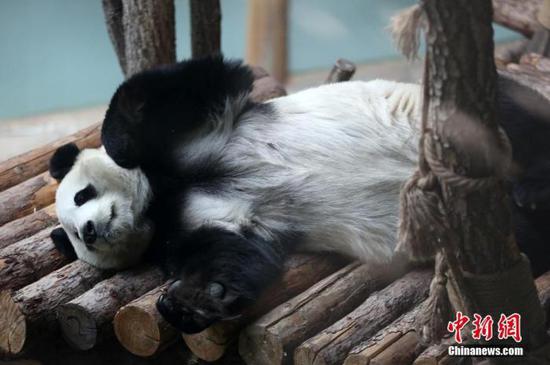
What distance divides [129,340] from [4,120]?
550 centimetres

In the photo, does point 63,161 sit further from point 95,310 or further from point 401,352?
point 401,352

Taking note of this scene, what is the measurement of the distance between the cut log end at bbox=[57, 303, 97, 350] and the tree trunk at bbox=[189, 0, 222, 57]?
182cm

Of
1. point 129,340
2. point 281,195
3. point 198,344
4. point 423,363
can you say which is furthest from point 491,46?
point 129,340

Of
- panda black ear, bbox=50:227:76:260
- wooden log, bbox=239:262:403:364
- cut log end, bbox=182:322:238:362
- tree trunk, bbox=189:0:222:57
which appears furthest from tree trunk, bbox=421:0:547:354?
tree trunk, bbox=189:0:222:57

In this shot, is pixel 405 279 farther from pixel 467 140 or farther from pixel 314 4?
pixel 314 4

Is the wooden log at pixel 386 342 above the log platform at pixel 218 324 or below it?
above

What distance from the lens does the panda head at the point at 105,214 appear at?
9.73 feet

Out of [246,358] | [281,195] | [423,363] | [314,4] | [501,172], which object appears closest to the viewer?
[501,172]

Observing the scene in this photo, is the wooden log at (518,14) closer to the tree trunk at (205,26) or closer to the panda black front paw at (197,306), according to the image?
the tree trunk at (205,26)

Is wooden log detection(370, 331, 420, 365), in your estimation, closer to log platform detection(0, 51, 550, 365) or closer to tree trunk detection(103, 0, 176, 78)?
log platform detection(0, 51, 550, 365)

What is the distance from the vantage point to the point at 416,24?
1.89 meters

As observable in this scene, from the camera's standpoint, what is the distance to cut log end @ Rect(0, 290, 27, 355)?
2803 millimetres

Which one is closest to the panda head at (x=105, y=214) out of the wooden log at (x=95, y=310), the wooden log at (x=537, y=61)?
the wooden log at (x=95, y=310)

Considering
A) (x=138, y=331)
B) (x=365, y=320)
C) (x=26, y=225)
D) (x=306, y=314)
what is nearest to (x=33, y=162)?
(x=26, y=225)
